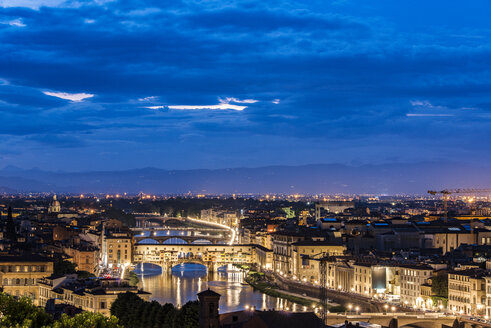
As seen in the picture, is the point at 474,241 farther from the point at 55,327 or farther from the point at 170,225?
the point at 170,225

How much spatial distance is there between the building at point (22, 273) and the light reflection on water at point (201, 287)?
279 inches

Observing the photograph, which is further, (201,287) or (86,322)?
(201,287)

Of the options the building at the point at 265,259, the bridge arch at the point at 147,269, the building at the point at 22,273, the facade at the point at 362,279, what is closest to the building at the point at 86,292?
the building at the point at 22,273

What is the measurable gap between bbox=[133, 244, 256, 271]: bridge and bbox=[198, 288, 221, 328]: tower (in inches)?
1932

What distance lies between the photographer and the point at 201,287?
186 ft

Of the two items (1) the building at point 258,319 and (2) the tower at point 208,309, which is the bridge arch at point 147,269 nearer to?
(1) the building at point 258,319

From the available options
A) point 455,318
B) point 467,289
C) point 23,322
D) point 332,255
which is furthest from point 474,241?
point 23,322

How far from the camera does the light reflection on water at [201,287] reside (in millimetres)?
47344

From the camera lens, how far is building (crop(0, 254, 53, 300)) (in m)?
39.6

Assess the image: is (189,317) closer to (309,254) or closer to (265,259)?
(309,254)

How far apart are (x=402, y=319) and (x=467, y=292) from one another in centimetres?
525

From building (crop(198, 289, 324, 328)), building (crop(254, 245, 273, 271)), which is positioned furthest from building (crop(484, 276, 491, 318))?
building (crop(254, 245, 273, 271))

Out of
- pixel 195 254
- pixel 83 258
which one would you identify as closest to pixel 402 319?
pixel 83 258

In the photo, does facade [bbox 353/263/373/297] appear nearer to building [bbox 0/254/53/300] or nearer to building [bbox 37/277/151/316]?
building [bbox 37/277/151/316]
